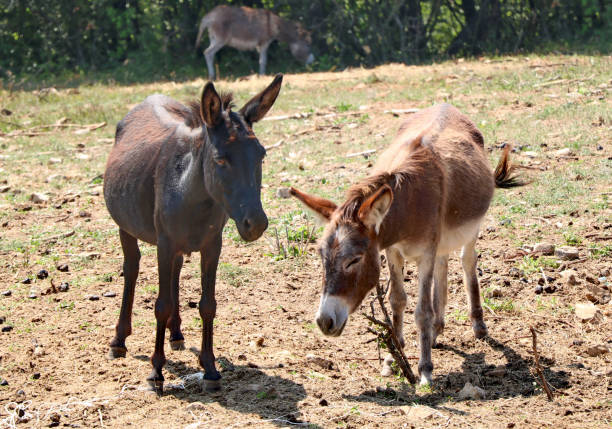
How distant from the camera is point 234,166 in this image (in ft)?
15.1

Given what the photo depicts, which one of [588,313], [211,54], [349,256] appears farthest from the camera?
[211,54]

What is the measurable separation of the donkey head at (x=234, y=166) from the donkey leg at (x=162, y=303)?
57 cm

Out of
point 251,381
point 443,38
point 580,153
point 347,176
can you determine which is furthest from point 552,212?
point 443,38

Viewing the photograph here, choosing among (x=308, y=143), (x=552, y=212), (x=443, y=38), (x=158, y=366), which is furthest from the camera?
(x=443, y=38)

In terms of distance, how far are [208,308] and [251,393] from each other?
64 cm

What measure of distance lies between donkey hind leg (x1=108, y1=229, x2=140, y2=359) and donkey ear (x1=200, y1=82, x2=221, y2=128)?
1689 mm

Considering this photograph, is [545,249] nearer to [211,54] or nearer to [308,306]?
[308,306]

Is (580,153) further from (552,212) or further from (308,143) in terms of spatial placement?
(308,143)

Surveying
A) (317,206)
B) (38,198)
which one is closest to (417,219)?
(317,206)

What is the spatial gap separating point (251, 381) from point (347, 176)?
Result: 4.60 m

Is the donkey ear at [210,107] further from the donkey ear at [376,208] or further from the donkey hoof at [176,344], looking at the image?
the donkey hoof at [176,344]

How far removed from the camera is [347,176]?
946 centimetres

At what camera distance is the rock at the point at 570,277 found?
21.2 feet

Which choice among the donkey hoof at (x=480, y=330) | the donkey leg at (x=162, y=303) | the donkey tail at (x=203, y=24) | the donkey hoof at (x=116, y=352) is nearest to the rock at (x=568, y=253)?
the donkey hoof at (x=480, y=330)
